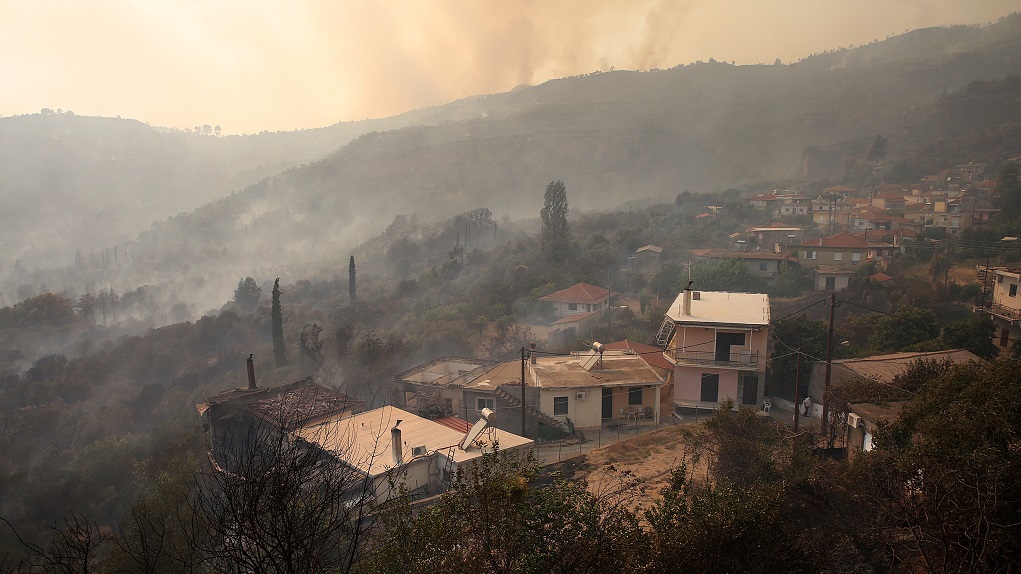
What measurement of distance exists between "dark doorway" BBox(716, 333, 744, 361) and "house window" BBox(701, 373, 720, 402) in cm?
70

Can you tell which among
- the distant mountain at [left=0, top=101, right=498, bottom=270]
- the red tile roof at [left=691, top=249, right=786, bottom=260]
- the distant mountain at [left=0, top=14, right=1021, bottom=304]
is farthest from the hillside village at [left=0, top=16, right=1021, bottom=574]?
the distant mountain at [left=0, top=101, right=498, bottom=270]

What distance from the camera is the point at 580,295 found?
128 feet

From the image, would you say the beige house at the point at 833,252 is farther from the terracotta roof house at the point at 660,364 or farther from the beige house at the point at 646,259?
the terracotta roof house at the point at 660,364

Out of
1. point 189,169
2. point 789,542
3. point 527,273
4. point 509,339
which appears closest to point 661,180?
point 527,273

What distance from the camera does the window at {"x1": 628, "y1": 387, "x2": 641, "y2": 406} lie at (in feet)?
72.6

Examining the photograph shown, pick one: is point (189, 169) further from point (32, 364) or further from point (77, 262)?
point (32, 364)

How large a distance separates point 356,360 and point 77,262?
9998 centimetres

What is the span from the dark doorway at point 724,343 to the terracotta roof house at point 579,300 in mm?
15344

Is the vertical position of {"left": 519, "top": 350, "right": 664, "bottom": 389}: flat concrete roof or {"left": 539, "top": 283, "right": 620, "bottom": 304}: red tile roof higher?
{"left": 539, "top": 283, "right": 620, "bottom": 304}: red tile roof

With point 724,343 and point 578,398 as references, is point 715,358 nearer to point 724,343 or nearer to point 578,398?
point 724,343

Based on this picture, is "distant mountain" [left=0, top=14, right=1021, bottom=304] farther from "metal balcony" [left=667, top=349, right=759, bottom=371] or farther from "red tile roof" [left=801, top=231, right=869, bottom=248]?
"metal balcony" [left=667, top=349, right=759, bottom=371]

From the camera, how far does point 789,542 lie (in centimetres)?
757

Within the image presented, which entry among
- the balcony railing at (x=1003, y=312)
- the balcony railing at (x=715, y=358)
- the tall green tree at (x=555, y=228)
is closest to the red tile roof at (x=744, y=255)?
the tall green tree at (x=555, y=228)

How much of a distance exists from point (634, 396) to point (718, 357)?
10.7ft
